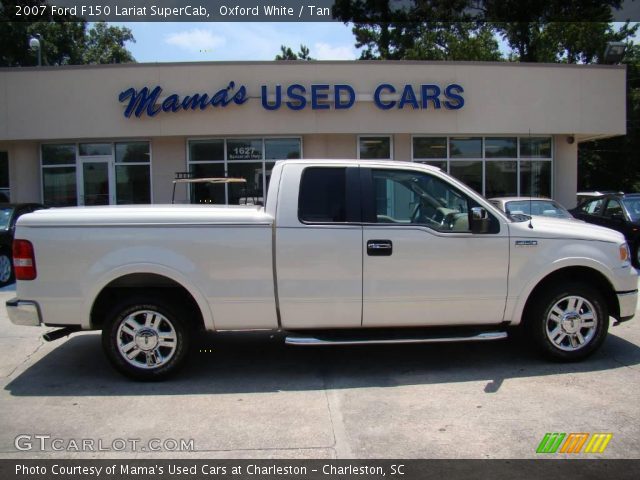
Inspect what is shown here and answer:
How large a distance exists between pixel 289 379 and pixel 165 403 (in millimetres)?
1161

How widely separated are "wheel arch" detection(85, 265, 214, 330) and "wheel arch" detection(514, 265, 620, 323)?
9.79ft

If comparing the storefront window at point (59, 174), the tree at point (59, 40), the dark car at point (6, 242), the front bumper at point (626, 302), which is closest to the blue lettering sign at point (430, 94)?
the storefront window at point (59, 174)

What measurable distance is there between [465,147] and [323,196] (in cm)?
1234

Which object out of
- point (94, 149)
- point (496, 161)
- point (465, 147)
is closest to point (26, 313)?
point (94, 149)

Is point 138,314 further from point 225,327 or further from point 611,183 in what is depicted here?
point 611,183

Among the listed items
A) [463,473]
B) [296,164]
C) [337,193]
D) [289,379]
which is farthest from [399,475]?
[296,164]

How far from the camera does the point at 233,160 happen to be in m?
16.3

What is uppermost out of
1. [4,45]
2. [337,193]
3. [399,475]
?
[4,45]

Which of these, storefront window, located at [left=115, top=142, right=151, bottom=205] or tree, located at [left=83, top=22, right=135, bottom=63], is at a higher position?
tree, located at [left=83, top=22, right=135, bottom=63]

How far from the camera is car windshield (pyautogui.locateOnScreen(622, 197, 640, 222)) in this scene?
12016 mm

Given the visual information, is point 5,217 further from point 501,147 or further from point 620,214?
point 501,147

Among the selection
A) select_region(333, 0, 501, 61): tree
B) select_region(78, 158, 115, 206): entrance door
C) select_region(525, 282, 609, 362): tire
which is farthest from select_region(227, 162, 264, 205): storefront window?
select_region(333, 0, 501, 61): tree

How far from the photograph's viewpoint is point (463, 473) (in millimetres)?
3576

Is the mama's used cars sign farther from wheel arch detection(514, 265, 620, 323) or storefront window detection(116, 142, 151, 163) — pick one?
wheel arch detection(514, 265, 620, 323)
